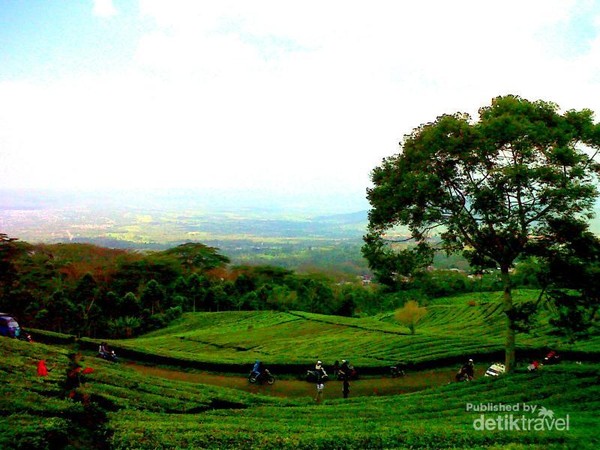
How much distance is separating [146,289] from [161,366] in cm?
3224

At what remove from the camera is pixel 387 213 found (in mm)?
19953

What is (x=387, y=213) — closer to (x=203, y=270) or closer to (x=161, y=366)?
(x=161, y=366)

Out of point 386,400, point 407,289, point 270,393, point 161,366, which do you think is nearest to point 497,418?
point 386,400

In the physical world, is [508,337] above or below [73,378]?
above

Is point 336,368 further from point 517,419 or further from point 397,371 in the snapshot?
point 517,419

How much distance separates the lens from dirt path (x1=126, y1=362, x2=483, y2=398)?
893 inches

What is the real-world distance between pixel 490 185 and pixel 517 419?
914 centimetres

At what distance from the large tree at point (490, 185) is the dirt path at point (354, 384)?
5.84m

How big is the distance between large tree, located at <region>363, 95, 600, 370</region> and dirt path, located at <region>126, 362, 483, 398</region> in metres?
5.84

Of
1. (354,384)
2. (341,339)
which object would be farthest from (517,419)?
(341,339)

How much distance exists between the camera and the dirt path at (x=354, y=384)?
22.7 metres

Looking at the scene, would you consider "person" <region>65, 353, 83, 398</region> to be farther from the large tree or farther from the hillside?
the large tree

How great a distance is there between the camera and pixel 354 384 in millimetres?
24328

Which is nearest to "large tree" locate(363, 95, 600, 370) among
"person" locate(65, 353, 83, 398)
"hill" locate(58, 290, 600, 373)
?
"hill" locate(58, 290, 600, 373)
